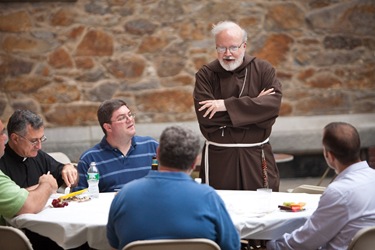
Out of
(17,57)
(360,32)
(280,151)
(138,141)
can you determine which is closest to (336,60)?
(360,32)

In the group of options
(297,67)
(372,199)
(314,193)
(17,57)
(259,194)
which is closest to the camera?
(372,199)

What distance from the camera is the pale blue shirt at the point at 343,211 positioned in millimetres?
3375

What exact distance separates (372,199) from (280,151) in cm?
458

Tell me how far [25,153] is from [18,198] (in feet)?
1.85

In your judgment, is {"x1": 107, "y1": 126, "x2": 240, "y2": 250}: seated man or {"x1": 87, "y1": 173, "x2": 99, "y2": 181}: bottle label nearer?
{"x1": 107, "y1": 126, "x2": 240, "y2": 250}: seated man

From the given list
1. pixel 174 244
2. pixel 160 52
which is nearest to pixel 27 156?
pixel 174 244

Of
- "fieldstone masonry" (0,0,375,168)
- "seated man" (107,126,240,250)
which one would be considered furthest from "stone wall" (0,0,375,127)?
"seated man" (107,126,240,250)

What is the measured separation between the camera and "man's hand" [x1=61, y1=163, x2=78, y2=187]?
4.40 meters

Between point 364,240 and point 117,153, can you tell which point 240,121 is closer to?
point 117,153

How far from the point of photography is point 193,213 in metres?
3.01

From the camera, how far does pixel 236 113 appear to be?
4.87 metres

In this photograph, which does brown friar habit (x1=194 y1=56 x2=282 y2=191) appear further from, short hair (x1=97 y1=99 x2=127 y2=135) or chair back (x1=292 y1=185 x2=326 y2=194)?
short hair (x1=97 y1=99 x2=127 y2=135)

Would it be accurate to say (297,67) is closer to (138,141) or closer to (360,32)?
(360,32)

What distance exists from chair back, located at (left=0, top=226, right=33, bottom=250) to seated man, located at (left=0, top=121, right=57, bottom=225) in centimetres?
30
